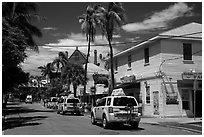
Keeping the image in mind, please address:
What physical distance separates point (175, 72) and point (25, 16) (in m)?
15.5

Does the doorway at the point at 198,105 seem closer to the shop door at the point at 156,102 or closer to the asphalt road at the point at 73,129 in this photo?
the shop door at the point at 156,102

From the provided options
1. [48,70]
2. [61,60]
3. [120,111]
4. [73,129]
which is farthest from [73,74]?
[73,129]

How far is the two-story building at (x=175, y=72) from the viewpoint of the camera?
928 inches

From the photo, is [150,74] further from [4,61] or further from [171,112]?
[4,61]

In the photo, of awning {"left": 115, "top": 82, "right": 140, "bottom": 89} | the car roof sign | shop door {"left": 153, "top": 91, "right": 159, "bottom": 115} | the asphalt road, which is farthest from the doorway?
the asphalt road

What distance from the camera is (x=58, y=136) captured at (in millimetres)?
12617

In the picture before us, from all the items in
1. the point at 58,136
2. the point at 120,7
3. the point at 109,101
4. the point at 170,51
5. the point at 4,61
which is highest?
the point at 120,7

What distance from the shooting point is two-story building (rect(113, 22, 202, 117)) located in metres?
23.6

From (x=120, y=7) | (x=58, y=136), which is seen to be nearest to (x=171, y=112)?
(x=120, y=7)

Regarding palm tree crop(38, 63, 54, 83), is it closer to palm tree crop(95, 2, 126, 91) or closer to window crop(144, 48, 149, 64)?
palm tree crop(95, 2, 126, 91)

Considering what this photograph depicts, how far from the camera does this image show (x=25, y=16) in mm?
30938

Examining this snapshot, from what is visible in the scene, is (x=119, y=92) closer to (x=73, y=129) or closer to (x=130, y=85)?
(x=130, y=85)

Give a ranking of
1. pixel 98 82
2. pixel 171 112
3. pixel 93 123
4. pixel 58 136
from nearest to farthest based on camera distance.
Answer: pixel 58 136 < pixel 93 123 < pixel 171 112 < pixel 98 82

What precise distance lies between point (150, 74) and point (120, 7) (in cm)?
613
